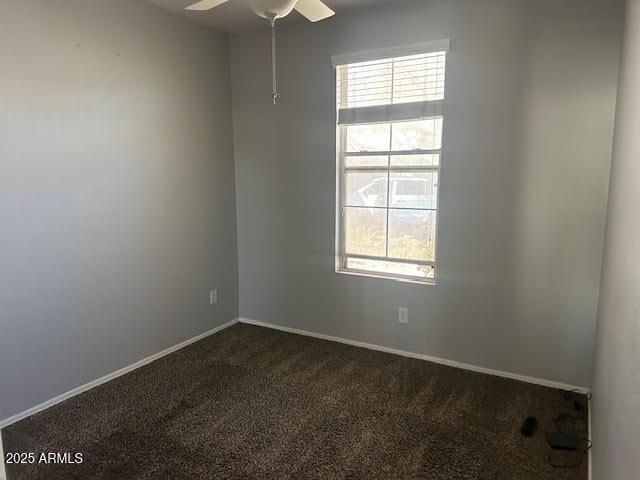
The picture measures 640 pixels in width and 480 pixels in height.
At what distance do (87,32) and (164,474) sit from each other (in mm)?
2538

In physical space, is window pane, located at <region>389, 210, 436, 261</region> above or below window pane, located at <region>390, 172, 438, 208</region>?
below

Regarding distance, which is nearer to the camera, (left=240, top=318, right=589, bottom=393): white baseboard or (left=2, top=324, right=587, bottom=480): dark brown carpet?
(left=2, top=324, right=587, bottom=480): dark brown carpet

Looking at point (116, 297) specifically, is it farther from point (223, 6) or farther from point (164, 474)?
point (223, 6)

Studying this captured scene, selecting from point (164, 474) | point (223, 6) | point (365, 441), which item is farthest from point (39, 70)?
point (365, 441)

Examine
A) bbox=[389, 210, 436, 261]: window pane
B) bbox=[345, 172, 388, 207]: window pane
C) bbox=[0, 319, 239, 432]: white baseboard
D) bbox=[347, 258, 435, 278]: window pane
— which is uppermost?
bbox=[345, 172, 388, 207]: window pane

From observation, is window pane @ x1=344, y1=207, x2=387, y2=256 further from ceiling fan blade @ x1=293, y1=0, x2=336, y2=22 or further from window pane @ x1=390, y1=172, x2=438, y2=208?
ceiling fan blade @ x1=293, y1=0, x2=336, y2=22

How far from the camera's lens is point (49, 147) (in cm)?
247

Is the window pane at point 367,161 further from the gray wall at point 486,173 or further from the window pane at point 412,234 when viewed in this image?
the window pane at point 412,234

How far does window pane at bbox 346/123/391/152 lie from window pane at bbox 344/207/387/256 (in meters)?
0.47

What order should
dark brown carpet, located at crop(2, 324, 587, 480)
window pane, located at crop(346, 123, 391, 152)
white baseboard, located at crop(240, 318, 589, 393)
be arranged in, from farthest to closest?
1. window pane, located at crop(346, 123, 391, 152)
2. white baseboard, located at crop(240, 318, 589, 393)
3. dark brown carpet, located at crop(2, 324, 587, 480)

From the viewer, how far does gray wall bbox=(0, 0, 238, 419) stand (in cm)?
237

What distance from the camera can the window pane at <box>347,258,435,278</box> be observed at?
3.21 m

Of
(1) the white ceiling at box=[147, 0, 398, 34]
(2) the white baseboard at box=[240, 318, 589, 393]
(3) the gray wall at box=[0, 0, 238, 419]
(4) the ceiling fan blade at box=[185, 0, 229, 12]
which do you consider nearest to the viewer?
(4) the ceiling fan blade at box=[185, 0, 229, 12]

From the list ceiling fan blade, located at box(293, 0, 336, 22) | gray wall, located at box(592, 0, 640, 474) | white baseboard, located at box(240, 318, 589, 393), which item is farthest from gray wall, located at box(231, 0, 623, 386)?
ceiling fan blade, located at box(293, 0, 336, 22)
